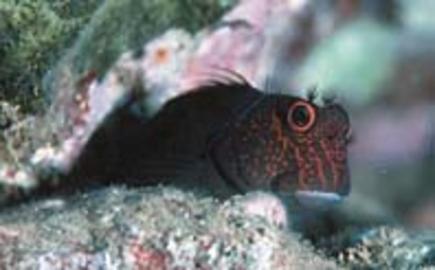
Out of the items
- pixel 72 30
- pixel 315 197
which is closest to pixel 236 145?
pixel 315 197

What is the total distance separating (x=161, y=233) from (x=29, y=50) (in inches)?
39.7

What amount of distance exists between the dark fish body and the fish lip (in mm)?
18

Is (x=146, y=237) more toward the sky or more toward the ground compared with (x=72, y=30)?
more toward the ground

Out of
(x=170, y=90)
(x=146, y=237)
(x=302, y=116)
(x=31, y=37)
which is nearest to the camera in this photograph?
(x=146, y=237)

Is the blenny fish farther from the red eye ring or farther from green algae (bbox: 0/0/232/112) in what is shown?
green algae (bbox: 0/0/232/112)

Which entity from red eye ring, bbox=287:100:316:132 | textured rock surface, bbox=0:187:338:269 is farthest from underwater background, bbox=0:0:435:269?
red eye ring, bbox=287:100:316:132

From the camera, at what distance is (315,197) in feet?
8.28

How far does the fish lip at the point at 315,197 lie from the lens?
2.51m

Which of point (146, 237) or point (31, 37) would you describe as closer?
point (146, 237)

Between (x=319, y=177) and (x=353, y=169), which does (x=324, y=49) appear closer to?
(x=319, y=177)

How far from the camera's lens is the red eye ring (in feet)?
7.95

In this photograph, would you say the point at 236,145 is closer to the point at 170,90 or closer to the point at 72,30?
the point at 170,90

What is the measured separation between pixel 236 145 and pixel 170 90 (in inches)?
16.3

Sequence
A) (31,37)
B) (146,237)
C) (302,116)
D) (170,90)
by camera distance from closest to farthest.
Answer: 1. (146,237)
2. (170,90)
3. (31,37)
4. (302,116)
